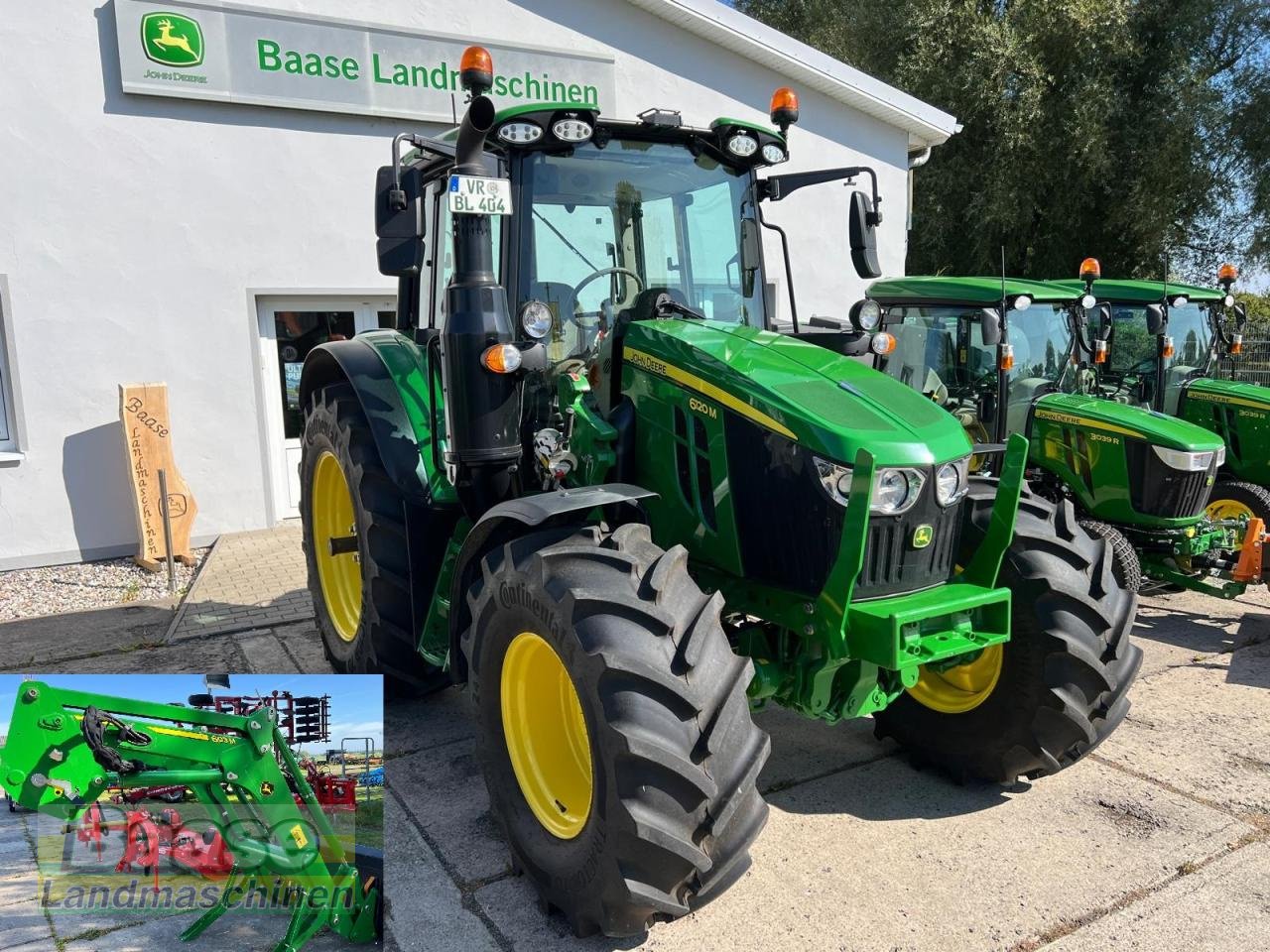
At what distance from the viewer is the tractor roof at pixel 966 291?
6770mm

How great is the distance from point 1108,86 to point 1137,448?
11832 mm

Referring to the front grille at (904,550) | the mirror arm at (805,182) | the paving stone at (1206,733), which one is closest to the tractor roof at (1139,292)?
the paving stone at (1206,733)

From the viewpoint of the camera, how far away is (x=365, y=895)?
253 centimetres

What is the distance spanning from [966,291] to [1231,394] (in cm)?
232

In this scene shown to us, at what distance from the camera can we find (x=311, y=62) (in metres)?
8.04

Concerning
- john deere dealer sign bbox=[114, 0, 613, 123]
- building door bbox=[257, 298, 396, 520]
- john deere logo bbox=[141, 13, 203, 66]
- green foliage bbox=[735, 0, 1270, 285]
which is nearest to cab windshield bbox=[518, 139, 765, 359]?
john deere dealer sign bbox=[114, 0, 613, 123]

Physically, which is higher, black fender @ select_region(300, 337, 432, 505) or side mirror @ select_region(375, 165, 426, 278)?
side mirror @ select_region(375, 165, 426, 278)

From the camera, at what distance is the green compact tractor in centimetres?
600

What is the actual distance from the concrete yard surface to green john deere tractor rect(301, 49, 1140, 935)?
22cm

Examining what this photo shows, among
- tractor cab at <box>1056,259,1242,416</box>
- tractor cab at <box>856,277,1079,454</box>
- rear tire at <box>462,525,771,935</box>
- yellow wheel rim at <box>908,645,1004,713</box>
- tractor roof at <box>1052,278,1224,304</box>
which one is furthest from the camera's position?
tractor roof at <box>1052,278,1224,304</box>

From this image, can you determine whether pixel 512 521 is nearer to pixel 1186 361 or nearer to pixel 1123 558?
pixel 1123 558

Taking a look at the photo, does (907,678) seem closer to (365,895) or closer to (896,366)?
(365,895)

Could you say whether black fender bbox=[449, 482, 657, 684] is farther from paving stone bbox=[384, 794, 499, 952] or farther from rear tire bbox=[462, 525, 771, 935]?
paving stone bbox=[384, 794, 499, 952]

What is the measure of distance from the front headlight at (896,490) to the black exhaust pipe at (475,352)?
1304 millimetres
